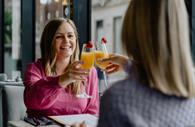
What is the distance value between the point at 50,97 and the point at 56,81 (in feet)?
0.40

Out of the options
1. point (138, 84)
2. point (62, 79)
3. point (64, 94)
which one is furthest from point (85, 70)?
point (138, 84)

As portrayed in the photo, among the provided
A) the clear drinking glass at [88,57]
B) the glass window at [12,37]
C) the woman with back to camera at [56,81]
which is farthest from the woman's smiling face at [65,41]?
the glass window at [12,37]

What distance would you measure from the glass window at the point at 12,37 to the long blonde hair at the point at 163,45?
5565mm

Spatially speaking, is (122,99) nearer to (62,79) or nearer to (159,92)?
(159,92)

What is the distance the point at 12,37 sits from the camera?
7.34 meters

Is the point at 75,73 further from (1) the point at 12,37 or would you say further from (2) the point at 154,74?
(1) the point at 12,37

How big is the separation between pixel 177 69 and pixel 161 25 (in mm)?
144

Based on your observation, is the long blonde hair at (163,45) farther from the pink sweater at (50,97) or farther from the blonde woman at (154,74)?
the pink sweater at (50,97)

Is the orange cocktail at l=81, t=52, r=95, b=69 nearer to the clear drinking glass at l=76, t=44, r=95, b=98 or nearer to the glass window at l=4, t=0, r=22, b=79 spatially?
the clear drinking glass at l=76, t=44, r=95, b=98

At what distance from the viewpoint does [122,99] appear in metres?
1.32

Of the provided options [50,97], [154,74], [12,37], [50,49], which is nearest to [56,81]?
[50,97]

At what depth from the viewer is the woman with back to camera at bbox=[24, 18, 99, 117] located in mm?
2518

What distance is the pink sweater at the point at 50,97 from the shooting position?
2510 mm

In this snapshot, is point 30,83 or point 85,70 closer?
point 85,70
